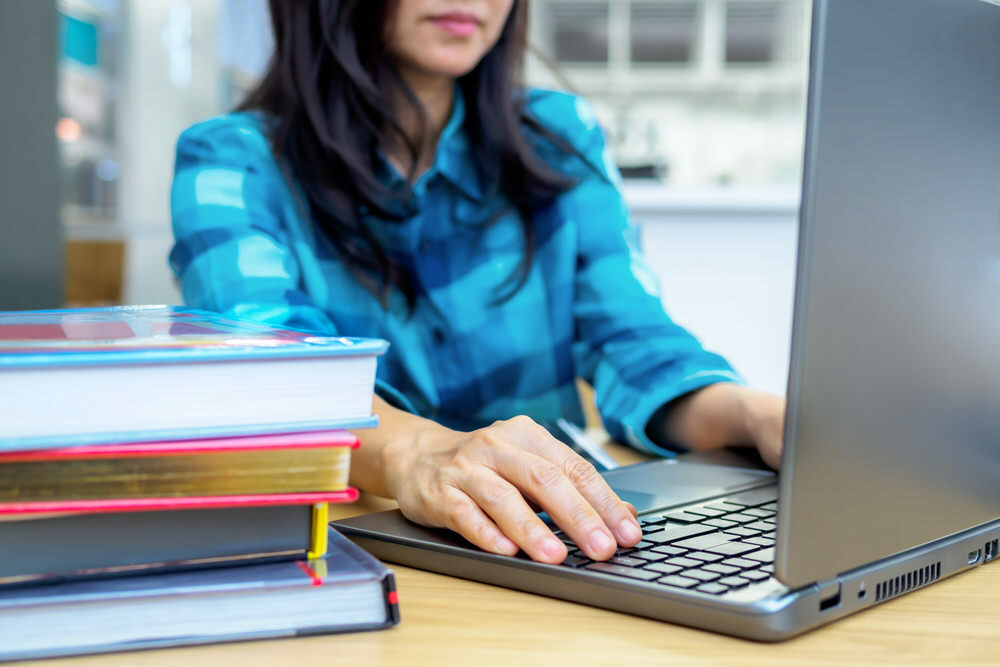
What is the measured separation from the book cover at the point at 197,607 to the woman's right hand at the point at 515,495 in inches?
3.1

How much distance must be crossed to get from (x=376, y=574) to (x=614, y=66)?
557 cm

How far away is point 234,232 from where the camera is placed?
0.83m

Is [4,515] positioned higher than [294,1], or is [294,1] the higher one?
[294,1]

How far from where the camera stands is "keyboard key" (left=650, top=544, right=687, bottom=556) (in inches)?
16.6

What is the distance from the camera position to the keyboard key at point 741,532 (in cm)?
45

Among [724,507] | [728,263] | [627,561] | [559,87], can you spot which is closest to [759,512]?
[724,507]

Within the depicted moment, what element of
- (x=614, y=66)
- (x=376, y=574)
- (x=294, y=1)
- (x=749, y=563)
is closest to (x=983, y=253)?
(x=749, y=563)

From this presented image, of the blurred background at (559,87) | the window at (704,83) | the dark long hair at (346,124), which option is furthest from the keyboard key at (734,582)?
the window at (704,83)

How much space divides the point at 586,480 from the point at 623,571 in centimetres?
7

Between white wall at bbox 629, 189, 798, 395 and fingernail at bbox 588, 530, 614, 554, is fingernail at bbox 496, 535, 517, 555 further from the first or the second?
white wall at bbox 629, 189, 798, 395

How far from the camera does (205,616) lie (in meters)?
0.35

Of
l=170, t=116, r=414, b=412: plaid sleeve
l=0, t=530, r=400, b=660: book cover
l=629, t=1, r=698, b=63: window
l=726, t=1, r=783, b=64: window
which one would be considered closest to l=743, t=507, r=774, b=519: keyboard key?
l=0, t=530, r=400, b=660: book cover

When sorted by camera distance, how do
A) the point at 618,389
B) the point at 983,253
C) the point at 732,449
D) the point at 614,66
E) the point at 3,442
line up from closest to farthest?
the point at 3,442
the point at 983,253
the point at 732,449
the point at 618,389
the point at 614,66

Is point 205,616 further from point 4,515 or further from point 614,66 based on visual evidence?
point 614,66
